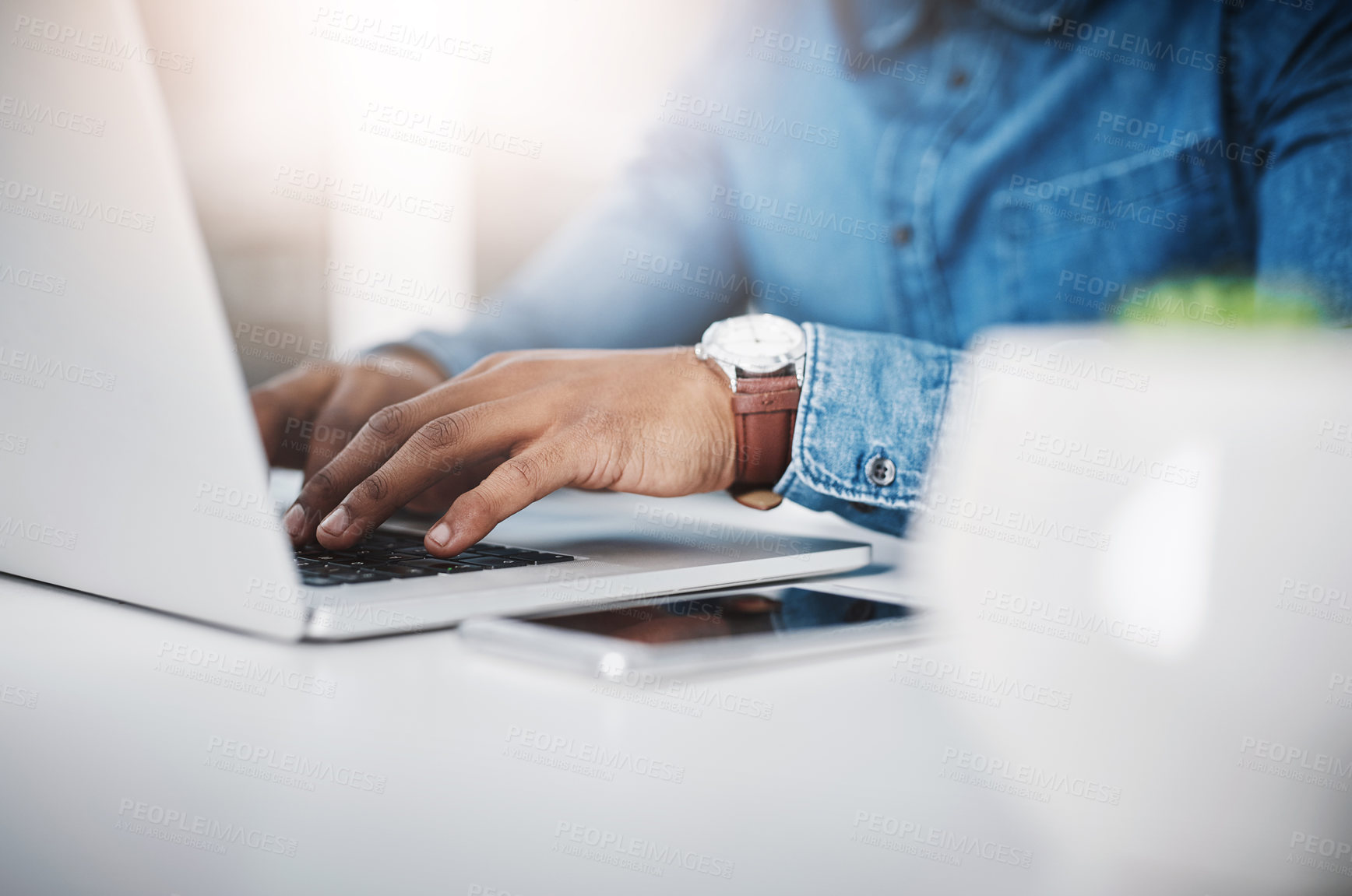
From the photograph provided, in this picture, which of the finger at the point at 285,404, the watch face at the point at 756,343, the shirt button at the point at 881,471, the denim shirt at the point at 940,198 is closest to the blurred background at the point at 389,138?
the denim shirt at the point at 940,198

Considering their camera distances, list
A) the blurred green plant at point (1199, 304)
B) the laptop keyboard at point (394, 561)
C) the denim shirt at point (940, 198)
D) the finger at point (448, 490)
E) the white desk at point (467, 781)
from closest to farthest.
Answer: the white desk at point (467, 781) → the laptop keyboard at point (394, 561) → the finger at point (448, 490) → the denim shirt at point (940, 198) → the blurred green plant at point (1199, 304)

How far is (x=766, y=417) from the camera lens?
1.95 feet

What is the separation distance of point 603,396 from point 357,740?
1.16 feet

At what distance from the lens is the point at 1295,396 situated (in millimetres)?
217

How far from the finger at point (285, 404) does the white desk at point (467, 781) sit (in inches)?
17.8

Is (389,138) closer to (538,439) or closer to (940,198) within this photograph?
(940,198)

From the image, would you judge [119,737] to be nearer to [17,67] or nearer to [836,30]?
[17,67]

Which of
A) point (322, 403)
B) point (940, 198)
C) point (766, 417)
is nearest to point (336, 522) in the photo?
point (766, 417)

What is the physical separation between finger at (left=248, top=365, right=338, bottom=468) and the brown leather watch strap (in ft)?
1.30

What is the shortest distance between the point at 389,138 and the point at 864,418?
1.64 m

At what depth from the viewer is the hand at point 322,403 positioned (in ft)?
2.44

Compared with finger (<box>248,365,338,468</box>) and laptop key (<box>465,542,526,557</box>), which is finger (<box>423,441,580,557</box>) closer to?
laptop key (<box>465,542,526,557</box>)

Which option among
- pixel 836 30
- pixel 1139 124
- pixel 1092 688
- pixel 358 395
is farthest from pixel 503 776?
pixel 836 30

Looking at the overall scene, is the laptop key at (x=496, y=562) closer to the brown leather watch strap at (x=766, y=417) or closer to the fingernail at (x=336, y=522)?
the fingernail at (x=336, y=522)
